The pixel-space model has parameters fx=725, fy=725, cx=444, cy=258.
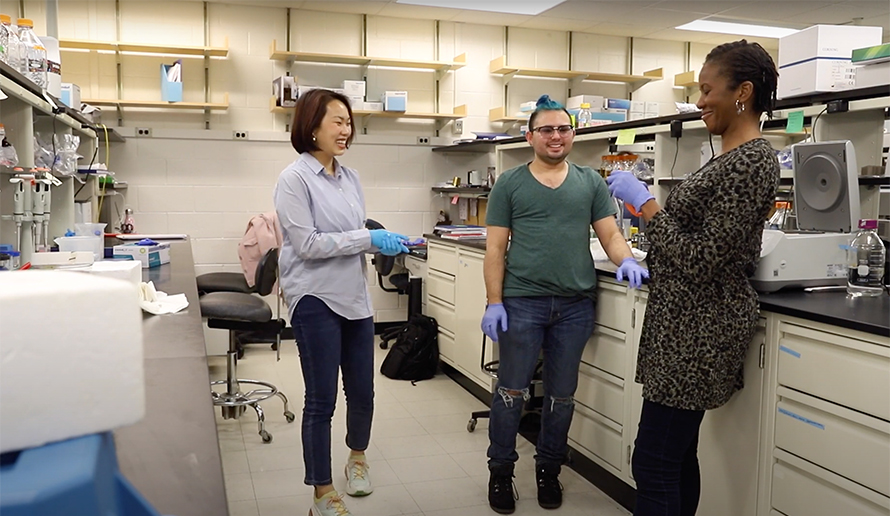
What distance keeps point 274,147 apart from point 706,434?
421 centimetres

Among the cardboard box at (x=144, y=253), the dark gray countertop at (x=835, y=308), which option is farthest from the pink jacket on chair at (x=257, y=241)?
the dark gray countertop at (x=835, y=308)

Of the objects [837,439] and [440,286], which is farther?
[440,286]

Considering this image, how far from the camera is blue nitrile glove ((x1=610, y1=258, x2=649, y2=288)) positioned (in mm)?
2377

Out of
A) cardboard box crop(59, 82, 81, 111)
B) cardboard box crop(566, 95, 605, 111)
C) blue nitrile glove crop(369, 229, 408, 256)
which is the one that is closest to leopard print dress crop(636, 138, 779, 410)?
blue nitrile glove crop(369, 229, 408, 256)

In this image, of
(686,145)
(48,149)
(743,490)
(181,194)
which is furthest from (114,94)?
(743,490)

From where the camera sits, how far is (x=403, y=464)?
3.08m

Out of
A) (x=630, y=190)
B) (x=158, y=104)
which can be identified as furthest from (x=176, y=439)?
(x=158, y=104)

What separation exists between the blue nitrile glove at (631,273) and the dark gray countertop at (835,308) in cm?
42

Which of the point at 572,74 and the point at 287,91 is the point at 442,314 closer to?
the point at 287,91

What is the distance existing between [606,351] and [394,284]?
2832 mm

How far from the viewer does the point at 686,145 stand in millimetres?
3139

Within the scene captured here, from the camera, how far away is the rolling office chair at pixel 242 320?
3.33m

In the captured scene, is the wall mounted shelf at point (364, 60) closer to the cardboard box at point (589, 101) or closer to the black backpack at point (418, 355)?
the cardboard box at point (589, 101)

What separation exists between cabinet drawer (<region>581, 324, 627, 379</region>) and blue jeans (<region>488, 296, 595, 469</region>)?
71 mm
